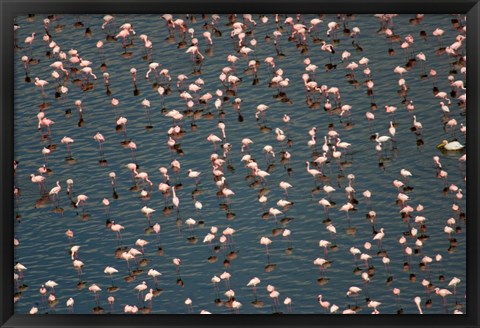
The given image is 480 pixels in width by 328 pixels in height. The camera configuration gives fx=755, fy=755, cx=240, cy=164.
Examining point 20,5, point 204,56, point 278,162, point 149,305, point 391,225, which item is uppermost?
point 20,5

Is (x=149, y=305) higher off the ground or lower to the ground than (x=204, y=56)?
lower

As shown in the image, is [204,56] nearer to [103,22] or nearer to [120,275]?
[103,22]

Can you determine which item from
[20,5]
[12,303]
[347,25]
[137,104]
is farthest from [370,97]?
[12,303]

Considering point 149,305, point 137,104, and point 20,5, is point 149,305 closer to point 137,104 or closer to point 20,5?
point 137,104
